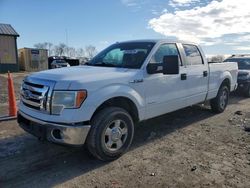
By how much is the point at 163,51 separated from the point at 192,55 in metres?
1.17

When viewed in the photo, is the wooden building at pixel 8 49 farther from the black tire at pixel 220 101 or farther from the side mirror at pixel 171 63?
the side mirror at pixel 171 63

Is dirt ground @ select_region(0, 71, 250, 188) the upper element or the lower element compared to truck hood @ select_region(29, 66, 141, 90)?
lower

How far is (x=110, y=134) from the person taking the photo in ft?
14.8

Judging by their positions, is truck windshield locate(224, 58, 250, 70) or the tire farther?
truck windshield locate(224, 58, 250, 70)

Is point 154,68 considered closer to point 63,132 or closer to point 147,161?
point 147,161

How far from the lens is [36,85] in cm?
443

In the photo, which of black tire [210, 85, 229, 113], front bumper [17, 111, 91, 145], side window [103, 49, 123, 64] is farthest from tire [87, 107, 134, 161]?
black tire [210, 85, 229, 113]

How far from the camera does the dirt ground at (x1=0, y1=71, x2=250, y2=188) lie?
154 inches

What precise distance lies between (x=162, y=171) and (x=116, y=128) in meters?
0.97

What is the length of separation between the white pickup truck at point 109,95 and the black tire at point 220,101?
1552 mm

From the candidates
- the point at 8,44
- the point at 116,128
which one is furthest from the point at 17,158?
the point at 8,44

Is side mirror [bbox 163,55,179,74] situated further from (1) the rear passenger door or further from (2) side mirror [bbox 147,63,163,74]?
(1) the rear passenger door

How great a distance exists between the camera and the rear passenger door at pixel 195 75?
6.27m

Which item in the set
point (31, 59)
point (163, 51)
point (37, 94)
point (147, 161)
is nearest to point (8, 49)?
point (31, 59)
